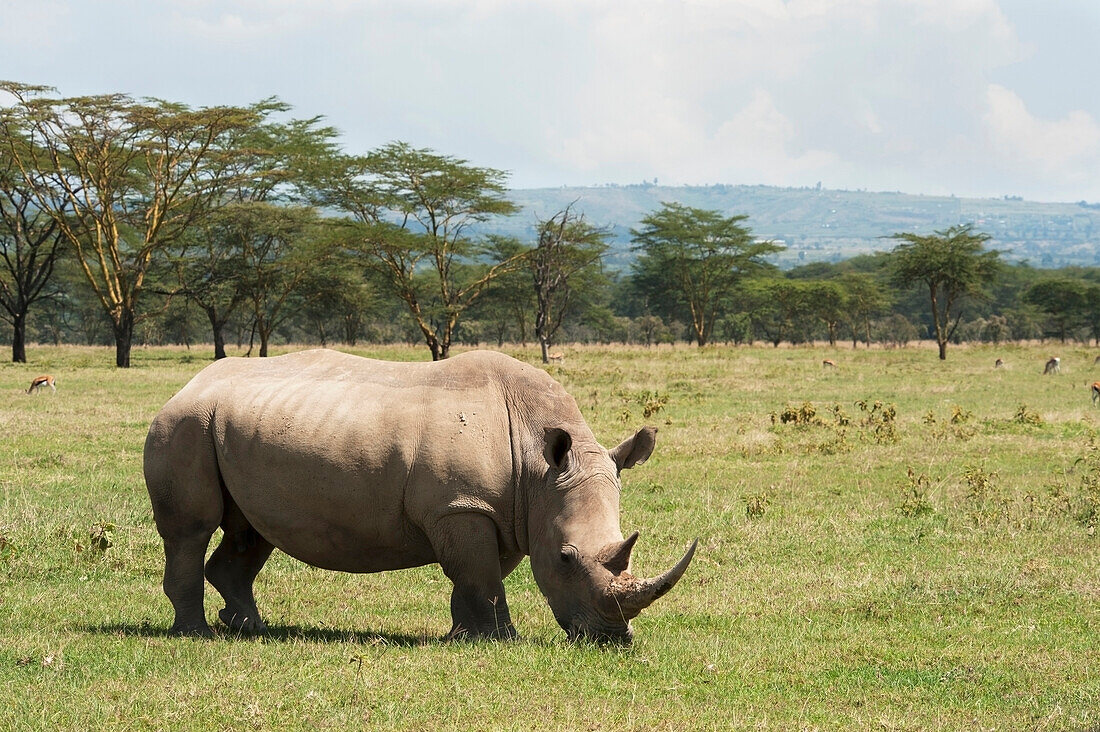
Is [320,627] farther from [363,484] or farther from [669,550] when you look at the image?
[669,550]

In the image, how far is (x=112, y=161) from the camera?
129 ft

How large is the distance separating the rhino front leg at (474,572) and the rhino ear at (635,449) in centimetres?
96

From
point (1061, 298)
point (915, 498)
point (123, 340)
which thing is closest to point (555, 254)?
point (123, 340)

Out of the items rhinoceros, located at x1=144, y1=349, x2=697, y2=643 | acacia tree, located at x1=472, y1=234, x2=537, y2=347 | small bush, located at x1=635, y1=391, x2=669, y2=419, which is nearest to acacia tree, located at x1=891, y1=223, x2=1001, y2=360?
acacia tree, located at x1=472, y1=234, x2=537, y2=347

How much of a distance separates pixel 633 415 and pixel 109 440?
9.52 m

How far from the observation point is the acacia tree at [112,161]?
36.5 metres

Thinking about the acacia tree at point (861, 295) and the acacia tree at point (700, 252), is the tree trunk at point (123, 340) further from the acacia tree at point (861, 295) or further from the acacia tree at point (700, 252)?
the acacia tree at point (861, 295)

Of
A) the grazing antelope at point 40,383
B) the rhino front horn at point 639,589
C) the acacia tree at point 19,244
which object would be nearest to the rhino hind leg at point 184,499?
the rhino front horn at point 639,589

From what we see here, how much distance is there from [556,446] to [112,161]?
120 ft

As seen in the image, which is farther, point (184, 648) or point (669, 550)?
point (669, 550)

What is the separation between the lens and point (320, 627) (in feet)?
25.2

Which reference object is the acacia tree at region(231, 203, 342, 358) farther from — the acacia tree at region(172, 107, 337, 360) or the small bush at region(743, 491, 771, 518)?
the small bush at region(743, 491, 771, 518)

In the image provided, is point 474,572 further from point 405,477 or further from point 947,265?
point 947,265

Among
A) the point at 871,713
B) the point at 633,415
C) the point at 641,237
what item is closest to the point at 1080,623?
the point at 871,713
